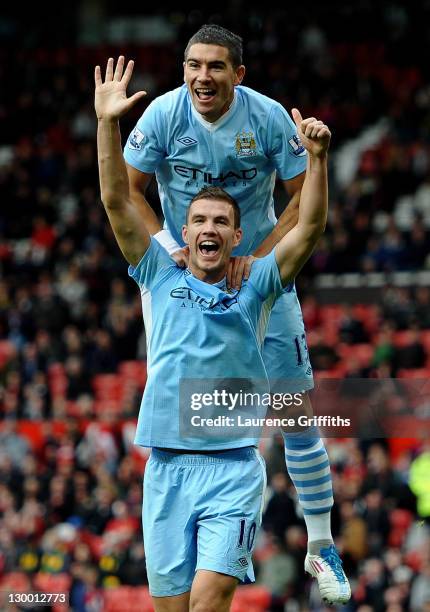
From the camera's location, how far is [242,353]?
664cm

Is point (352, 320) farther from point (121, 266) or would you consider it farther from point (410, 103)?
point (410, 103)

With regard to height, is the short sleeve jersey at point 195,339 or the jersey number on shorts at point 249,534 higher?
the short sleeve jersey at point 195,339

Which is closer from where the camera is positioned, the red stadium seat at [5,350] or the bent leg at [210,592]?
the bent leg at [210,592]

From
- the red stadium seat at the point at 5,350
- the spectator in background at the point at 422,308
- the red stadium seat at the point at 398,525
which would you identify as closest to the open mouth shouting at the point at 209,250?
the red stadium seat at the point at 398,525

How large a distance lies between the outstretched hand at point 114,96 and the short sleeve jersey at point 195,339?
676mm

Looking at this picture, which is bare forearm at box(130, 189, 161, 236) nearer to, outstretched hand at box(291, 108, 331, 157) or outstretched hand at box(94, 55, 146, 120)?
outstretched hand at box(94, 55, 146, 120)

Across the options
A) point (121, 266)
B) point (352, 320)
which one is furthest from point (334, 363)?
point (121, 266)

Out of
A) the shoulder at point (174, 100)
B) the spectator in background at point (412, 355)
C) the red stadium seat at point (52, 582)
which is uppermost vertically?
the spectator in background at point (412, 355)

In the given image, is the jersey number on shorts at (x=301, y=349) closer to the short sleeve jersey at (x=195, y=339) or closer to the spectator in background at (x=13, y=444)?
the short sleeve jersey at (x=195, y=339)

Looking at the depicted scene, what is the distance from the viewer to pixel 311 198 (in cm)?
649

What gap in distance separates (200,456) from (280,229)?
135 cm

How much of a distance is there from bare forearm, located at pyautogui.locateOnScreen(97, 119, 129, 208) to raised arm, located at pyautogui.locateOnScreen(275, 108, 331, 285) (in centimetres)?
79

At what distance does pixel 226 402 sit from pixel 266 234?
1.25 m

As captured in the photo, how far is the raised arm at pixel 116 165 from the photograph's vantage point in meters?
6.48
